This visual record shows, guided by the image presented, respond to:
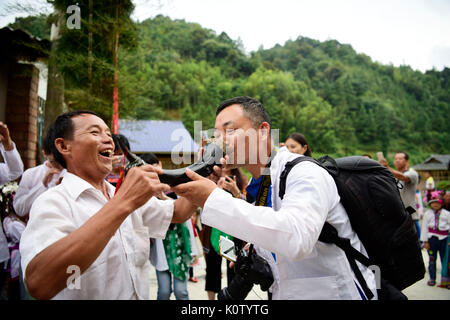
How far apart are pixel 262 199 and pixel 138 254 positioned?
0.81m

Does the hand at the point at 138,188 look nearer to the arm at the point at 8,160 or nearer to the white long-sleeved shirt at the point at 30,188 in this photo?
the white long-sleeved shirt at the point at 30,188

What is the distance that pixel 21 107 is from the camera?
653cm

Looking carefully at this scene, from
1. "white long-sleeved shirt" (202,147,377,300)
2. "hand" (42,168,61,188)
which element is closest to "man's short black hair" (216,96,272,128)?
"white long-sleeved shirt" (202,147,377,300)

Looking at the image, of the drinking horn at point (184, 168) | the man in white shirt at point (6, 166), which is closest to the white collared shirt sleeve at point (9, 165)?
the man in white shirt at point (6, 166)

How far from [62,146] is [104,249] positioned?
730 millimetres

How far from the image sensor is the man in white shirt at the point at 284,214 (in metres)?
1.30

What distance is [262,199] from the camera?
1.90m

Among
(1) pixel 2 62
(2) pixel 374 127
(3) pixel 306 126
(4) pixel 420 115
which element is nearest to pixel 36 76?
(1) pixel 2 62

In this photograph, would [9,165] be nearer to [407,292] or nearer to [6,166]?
[6,166]

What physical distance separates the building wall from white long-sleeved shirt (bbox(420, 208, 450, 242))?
28.6 feet

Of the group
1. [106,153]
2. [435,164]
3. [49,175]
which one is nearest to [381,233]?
[106,153]

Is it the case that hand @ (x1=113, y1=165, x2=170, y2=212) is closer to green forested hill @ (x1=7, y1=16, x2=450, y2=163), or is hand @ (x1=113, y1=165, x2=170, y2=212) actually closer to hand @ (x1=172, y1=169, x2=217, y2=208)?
hand @ (x1=172, y1=169, x2=217, y2=208)

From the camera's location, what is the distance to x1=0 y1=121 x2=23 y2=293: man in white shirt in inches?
128
